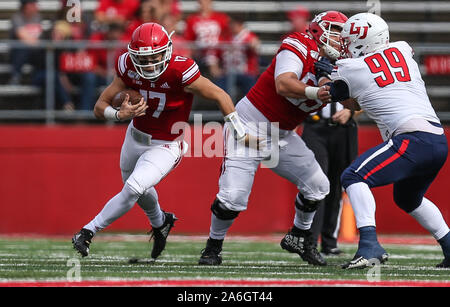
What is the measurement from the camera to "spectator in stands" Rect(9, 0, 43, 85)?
11.4 meters

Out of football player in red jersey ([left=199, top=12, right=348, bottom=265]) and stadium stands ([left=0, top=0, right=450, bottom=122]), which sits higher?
football player in red jersey ([left=199, top=12, right=348, bottom=265])

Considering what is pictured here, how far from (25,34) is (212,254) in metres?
5.79

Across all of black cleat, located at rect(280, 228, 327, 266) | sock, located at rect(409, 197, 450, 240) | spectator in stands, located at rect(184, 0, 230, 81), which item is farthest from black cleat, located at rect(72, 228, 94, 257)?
spectator in stands, located at rect(184, 0, 230, 81)

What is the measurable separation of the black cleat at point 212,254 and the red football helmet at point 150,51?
1.42 meters

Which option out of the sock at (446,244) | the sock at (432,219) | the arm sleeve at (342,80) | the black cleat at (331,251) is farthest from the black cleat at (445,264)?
the black cleat at (331,251)

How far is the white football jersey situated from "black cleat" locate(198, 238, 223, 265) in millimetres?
1668

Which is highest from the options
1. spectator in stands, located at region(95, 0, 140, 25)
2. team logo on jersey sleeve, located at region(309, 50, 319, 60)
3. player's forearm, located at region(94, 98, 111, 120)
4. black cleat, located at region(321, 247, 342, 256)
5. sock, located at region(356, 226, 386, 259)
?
team logo on jersey sleeve, located at region(309, 50, 319, 60)

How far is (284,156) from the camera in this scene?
716 centimetres

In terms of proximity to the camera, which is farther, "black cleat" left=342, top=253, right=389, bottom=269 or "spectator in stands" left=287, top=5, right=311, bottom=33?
"spectator in stands" left=287, top=5, right=311, bottom=33

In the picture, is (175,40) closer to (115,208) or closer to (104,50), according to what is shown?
(104,50)

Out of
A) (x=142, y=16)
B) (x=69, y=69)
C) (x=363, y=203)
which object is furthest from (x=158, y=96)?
(x=142, y=16)

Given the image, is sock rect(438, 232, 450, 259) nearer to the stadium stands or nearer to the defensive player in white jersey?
the defensive player in white jersey

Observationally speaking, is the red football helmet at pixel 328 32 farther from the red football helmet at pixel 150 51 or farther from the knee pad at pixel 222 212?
the knee pad at pixel 222 212

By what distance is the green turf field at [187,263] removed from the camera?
233 inches
